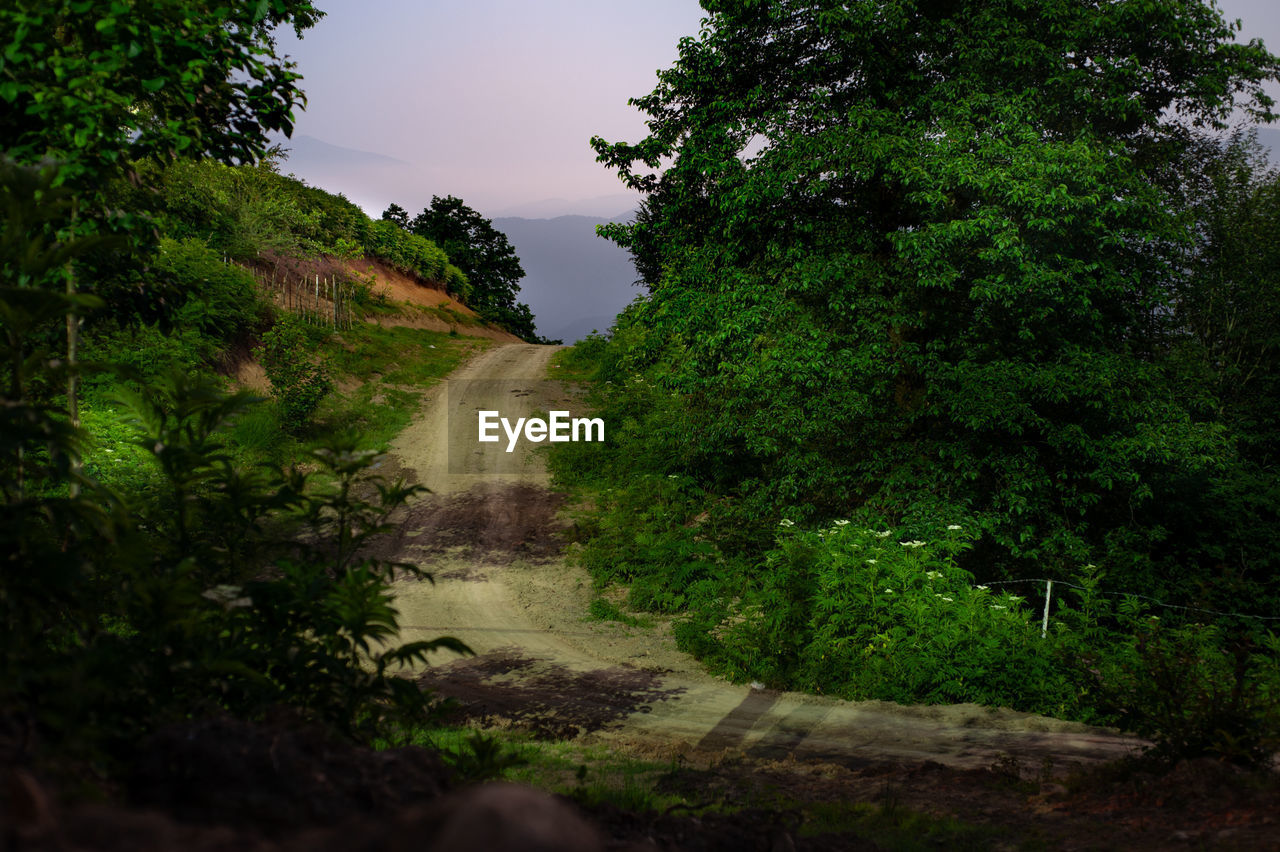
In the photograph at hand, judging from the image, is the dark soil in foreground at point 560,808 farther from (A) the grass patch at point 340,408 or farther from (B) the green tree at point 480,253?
(B) the green tree at point 480,253

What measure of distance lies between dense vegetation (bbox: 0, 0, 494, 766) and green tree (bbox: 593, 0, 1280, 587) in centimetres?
714

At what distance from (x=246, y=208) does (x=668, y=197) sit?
65.0 feet

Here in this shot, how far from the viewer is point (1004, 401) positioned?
10523 millimetres

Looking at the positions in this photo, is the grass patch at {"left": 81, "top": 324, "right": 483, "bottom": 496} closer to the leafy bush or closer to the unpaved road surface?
the unpaved road surface

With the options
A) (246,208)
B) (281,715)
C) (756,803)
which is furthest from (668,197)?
(246,208)

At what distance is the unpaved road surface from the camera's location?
734 cm

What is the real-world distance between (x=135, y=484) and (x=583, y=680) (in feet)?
26.6

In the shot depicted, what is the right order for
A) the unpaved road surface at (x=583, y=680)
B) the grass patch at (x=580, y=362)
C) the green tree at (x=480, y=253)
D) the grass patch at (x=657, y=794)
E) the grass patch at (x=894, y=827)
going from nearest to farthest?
the grass patch at (x=657, y=794) < the grass patch at (x=894, y=827) < the unpaved road surface at (x=583, y=680) < the grass patch at (x=580, y=362) < the green tree at (x=480, y=253)

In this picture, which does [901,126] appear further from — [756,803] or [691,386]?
[756,803]

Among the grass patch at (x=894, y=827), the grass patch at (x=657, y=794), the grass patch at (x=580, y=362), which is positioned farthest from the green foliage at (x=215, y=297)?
the grass patch at (x=894, y=827)

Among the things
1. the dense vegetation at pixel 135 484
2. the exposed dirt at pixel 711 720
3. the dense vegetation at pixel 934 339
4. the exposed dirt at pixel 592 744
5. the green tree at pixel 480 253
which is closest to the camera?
the exposed dirt at pixel 592 744

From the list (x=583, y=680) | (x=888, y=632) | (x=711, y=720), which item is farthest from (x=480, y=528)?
(x=888, y=632)

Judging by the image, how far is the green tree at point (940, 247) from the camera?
34.5 feet

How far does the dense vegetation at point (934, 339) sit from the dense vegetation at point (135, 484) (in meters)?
6.58
